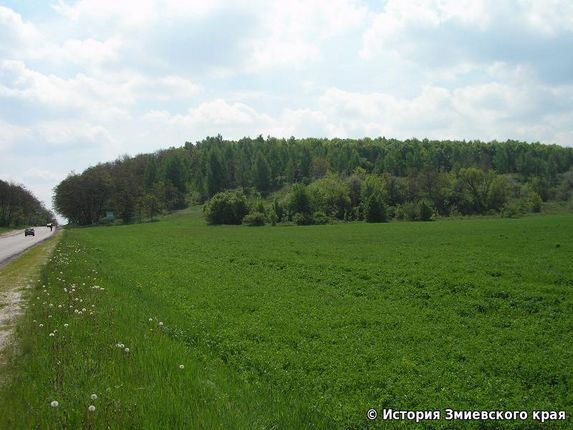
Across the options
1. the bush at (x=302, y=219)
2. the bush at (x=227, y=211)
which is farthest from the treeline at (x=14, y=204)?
the bush at (x=302, y=219)

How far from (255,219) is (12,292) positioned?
300 ft

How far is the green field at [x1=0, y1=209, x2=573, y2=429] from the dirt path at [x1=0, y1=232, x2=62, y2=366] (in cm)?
42

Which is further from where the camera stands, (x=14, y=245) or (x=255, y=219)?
(x=255, y=219)

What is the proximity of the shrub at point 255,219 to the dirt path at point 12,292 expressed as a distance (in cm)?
7917

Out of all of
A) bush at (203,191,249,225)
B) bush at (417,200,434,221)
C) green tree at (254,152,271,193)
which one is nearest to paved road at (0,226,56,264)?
bush at (203,191,249,225)

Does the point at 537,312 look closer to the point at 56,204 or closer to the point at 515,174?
the point at 56,204

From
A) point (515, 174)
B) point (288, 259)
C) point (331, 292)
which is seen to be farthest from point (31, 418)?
point (515, 174)

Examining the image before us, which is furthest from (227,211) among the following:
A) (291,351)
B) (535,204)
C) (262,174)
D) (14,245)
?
(291,351)

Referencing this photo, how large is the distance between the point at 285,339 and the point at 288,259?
1758cm

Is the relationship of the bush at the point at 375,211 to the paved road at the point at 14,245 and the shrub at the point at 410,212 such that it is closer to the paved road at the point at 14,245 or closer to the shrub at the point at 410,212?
the shrub at the point at 410,212

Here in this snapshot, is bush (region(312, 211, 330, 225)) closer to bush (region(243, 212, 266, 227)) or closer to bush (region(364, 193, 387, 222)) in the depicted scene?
bush (region(364, 193, 387, 222))

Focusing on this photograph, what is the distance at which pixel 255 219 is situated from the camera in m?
108

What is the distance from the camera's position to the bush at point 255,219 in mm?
108188

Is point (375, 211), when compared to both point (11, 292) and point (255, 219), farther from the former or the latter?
point (11, 292)
